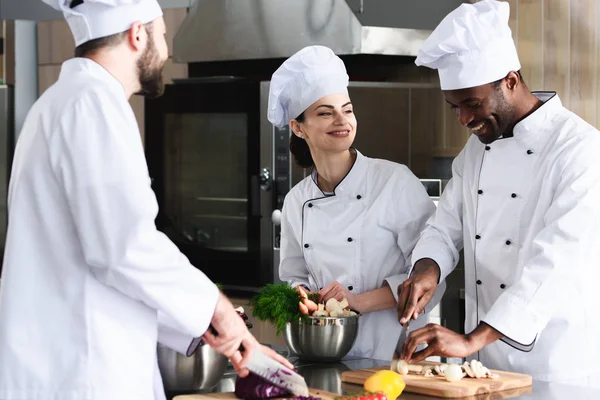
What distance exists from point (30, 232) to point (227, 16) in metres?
2.34

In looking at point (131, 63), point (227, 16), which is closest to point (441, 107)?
point (227, 16)

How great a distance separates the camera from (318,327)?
7.35 feet

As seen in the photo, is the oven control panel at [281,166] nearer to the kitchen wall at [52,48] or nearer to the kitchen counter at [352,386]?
the kitchen counter at [352,386]

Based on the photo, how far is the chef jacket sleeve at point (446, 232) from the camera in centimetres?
235

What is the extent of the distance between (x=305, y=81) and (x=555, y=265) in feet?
2.86

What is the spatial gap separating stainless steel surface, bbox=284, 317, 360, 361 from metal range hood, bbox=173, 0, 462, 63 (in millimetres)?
1557

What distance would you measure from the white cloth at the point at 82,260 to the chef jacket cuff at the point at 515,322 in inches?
27.5

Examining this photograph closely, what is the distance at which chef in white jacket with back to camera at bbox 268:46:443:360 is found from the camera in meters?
2.51

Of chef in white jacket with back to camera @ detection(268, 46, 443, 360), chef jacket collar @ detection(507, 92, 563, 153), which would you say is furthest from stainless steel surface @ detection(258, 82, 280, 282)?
chef jacket collar @ detection(507, 92, 563, 153)

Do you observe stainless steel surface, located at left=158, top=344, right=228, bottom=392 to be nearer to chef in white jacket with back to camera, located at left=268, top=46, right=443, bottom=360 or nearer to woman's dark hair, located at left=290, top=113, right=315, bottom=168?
chef in white jacket with back to camera, located at left=268, top=46, right=443, bottom=360

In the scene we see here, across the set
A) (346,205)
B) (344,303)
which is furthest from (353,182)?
(344,303)

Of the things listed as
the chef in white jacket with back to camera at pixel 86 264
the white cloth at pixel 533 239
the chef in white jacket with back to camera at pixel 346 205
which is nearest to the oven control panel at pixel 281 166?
the chef in white jacket with back to camera at pixel 346 205

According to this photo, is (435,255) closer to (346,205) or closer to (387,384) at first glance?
(346,205)

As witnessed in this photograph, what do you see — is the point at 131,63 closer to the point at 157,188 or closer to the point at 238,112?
the point at 238,112
